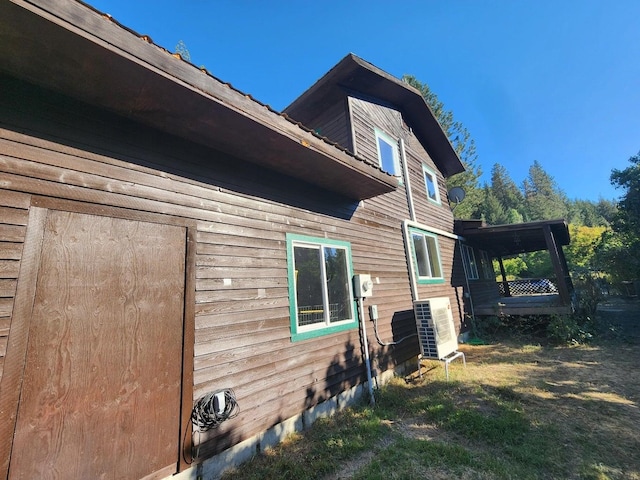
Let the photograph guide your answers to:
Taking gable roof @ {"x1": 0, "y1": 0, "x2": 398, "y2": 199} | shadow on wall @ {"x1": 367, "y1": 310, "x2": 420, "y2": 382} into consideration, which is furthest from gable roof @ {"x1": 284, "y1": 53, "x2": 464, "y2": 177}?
shadow on wall @ {"x1": 367, "y1": 310, "x2": 420, "y2": 382}

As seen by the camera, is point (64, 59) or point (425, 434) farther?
point (425, 434)

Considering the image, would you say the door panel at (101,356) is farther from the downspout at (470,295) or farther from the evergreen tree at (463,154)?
the evergreen tree at (463,154)

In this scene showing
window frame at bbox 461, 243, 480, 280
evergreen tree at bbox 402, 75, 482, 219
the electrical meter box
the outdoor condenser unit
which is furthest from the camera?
evergreen tree at bbox 402, 75, 482, 219

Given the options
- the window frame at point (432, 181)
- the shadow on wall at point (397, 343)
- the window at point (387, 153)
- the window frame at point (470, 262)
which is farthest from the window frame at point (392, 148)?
the window frame at point (470, 262)

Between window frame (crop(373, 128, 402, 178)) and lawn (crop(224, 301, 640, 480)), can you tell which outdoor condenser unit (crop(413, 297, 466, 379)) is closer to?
lawn (crop(224, 301, 640, 480))

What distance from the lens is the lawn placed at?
8.93 feet

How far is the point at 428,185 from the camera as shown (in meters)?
9.72

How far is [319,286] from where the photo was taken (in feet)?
14.5

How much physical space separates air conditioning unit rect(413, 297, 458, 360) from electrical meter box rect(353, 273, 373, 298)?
184cm

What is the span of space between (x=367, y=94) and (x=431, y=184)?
4156mm

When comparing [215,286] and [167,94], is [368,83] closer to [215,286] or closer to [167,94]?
[167,94]

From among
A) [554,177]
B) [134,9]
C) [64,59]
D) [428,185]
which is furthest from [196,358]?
[554,177]

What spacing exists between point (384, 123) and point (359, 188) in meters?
4.26

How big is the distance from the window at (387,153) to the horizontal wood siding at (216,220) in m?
3.71
